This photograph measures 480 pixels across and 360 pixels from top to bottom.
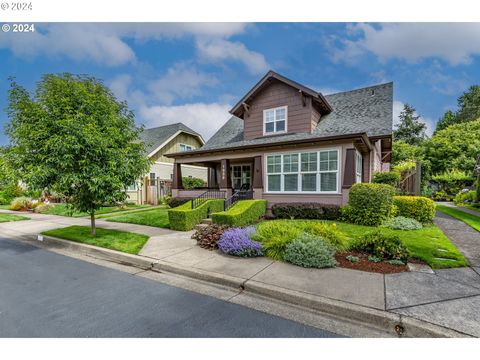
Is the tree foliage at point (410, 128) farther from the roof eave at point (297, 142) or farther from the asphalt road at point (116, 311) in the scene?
the asphalt road at point (116, 311)

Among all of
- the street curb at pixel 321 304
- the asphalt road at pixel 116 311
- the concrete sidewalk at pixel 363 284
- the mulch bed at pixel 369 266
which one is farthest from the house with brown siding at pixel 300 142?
the asphalt road at pixel 116 311

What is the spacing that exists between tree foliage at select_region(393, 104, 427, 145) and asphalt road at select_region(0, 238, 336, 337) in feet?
149

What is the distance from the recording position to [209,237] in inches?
260

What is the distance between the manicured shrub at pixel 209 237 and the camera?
253 inches

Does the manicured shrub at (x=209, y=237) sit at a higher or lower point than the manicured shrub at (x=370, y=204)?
lower

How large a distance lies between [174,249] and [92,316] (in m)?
3.13

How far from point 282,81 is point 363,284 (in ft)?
35.7

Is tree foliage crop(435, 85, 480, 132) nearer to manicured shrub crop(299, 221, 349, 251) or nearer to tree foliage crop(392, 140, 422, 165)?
tree foliage crop(392, 140, 422, 165)

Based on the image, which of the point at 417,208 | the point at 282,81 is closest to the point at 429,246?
the point at 417,208

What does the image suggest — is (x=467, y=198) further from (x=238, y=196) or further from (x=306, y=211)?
(x=238, y=196)

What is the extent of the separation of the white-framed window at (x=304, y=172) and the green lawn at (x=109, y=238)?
6145 millimetres

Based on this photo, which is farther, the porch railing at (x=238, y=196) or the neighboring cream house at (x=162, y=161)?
the neighboring cream house at (x=162, y=161)

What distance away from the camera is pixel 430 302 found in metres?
3.44

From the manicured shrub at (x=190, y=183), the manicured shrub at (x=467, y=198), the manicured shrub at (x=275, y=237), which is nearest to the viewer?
the manicured shrub at (x=275, y=237)
